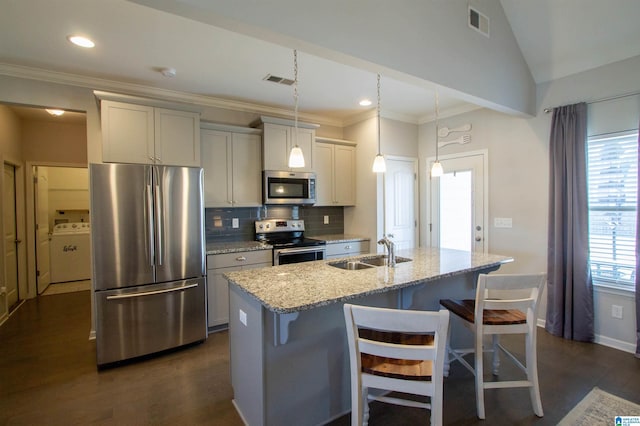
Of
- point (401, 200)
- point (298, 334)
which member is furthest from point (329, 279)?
point (401, 200)

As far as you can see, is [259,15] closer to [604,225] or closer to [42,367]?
[42,367]

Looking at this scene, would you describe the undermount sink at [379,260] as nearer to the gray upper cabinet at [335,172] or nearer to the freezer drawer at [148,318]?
the freezer drawer at [148,318]

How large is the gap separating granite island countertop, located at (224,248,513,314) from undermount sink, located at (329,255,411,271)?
7 centimetres

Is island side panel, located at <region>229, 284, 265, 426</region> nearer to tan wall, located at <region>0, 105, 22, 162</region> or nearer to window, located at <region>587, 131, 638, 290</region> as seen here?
window, located at <region>587, 131, 638, 290</region>

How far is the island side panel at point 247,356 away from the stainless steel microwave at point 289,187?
203 centimetres

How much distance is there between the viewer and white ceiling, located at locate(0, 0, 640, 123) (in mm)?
2193

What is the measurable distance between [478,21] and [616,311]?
3.01 meters

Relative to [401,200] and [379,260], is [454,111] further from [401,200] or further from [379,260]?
[379,260]

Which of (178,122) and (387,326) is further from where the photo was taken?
(178,122)

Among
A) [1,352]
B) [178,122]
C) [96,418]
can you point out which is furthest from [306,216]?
[1,352]

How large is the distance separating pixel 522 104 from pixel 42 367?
524 centimetres

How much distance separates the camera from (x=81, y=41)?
2.45 metres

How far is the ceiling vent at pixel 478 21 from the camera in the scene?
2754mm

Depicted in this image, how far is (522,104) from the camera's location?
3.32 meters
